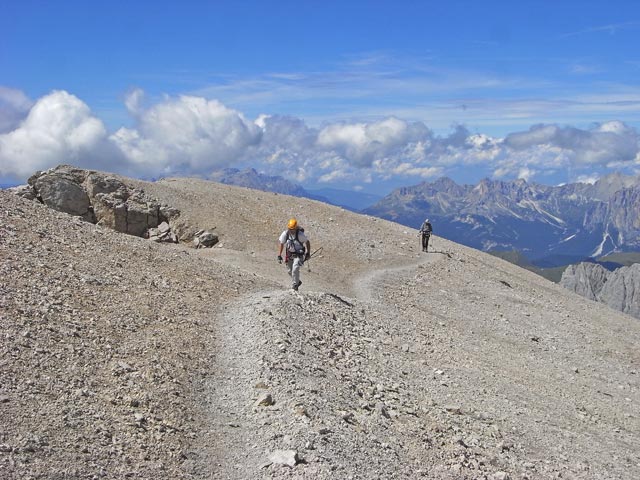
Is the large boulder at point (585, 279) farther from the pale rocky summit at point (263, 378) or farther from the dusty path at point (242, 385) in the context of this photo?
the dusty path at point (242, 385)

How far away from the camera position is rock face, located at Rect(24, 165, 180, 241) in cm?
3672

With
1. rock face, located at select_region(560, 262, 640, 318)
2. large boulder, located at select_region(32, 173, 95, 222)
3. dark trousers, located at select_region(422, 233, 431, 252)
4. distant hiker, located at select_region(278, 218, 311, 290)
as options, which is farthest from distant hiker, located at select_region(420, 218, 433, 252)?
rock face, located at select_region(560, 262, 640, 318)

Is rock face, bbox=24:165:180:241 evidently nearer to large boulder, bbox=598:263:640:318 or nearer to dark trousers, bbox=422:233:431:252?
dark trousers, bbox=422:233:431:252

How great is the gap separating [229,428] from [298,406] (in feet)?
5.04

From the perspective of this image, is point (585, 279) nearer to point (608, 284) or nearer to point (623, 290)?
point (608, 284)

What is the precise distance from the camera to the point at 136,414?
1145 cm

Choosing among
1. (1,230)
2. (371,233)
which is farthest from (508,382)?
(371,233)

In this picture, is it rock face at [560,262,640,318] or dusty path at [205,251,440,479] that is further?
rock face at [560,262,640,318]

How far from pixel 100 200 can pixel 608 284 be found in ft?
386

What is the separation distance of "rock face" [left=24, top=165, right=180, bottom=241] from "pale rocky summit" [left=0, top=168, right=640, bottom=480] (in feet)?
33.7

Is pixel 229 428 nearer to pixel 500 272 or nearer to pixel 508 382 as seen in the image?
pixel 508 382

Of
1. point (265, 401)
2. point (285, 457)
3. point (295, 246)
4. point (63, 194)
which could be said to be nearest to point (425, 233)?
point (295, 246)

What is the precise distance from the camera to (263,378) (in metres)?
14.1

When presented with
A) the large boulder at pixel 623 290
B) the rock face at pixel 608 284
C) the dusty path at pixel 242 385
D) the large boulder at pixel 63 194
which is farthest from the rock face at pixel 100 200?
the large boulder at pixel 623 290
